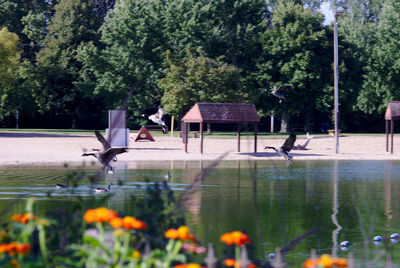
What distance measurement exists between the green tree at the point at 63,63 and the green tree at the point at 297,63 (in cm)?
1610

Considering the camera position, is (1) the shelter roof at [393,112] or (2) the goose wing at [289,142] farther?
(1) the shelter roof at [393,112]

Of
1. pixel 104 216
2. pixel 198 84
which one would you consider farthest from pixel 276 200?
pixel 198 84

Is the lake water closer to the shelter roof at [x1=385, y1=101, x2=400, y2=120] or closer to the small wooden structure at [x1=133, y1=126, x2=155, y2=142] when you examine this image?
the shelter roof at [x1=385, y1=101, x2=400, y2=120]

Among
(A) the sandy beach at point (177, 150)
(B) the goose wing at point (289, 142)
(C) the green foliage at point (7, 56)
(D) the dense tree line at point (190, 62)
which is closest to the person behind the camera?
(B) the goose wing at point (289, 142)

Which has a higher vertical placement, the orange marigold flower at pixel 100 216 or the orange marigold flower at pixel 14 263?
the orange marigold flower at pixel 100 216

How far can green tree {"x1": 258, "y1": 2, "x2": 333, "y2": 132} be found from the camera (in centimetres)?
6228

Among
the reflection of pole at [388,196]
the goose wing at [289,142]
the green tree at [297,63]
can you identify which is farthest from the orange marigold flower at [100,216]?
the green tree at [297,63]

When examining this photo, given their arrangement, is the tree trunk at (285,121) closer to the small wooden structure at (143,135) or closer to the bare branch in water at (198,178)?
the small wooden structure at (143,135)

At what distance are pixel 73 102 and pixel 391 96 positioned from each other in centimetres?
2756

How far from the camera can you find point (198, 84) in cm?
5569

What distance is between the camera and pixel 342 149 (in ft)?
141

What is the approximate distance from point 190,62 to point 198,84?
6.05ft

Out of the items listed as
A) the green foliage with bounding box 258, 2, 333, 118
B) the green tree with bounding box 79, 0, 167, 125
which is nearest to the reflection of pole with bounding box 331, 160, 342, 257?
the green foliage with bounding box 258, 2, 333, 118

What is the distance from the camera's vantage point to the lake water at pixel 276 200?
419 inches
